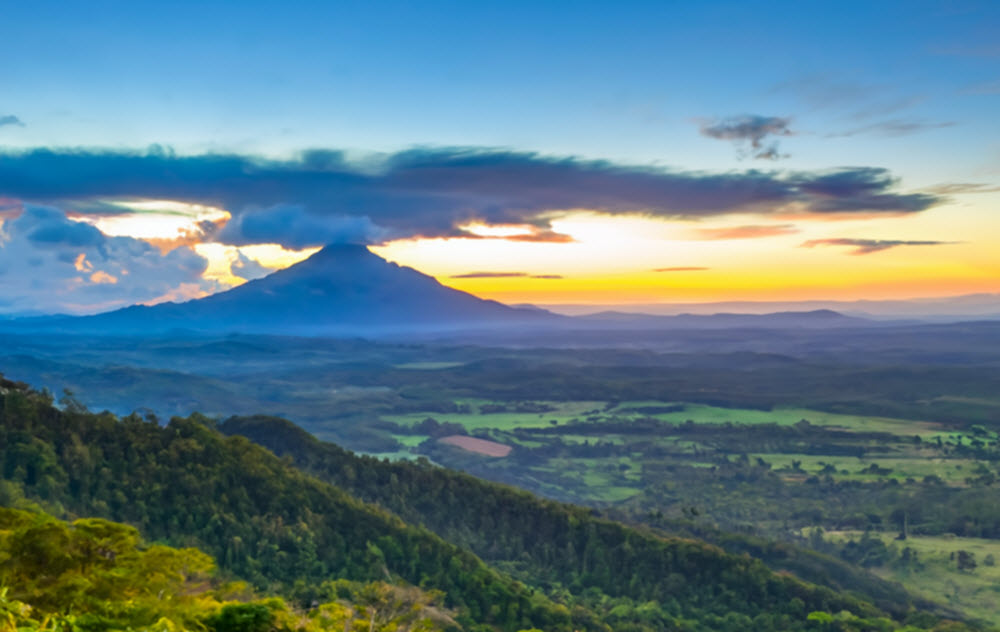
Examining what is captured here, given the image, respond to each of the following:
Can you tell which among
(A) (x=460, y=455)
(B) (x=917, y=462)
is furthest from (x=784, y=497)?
(A) (x=460, y=455)

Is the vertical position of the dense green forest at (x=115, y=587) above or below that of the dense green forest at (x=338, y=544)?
above

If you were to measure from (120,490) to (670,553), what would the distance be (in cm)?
4404

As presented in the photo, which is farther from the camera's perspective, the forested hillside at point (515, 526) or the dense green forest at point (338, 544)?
the forested hillside at point (515, 526)

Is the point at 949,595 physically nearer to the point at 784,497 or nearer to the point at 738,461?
the point at 784,497

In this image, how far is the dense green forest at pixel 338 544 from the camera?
51000mm

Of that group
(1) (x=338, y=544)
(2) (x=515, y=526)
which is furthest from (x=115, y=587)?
(2) (x=515, y=526)

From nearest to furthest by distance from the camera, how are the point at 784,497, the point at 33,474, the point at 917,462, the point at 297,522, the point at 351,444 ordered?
the point at 33,474 → the point at 297,522 → the point at 784,497 → the point at 917,462 → the point at 351,444

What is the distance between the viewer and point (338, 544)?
56.3 m

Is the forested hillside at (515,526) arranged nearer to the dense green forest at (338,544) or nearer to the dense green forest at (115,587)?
the dense green forest at (338,544)

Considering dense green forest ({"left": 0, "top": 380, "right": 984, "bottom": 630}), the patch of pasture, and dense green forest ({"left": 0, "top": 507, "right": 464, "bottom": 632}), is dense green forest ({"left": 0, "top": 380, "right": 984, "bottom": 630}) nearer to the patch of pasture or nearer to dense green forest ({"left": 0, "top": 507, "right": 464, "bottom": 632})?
dense green forest ({"left": 0, "top": 507, "right": 464, "bottom": 632})

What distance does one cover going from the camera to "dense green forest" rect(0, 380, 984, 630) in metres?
51.0

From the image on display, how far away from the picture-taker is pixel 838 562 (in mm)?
82625

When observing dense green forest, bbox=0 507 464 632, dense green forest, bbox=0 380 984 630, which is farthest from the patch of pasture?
dense green forest, bbox=0 507 464 632

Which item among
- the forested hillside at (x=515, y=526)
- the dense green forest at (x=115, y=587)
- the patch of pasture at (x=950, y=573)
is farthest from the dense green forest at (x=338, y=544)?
the patch of pasture at (x=950, y=573)
